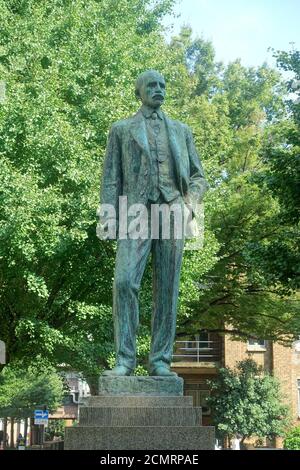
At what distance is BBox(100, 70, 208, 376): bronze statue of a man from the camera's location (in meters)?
7.23

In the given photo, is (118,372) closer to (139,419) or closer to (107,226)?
(139,419)

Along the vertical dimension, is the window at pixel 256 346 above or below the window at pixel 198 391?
above

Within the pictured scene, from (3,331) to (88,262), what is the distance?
299cm

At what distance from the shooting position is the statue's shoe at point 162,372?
698 cm

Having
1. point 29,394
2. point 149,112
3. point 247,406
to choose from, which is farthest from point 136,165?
point 29,394

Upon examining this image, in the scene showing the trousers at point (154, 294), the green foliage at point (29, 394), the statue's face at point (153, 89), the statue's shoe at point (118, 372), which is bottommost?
the statue's shoe at point (118, 372)

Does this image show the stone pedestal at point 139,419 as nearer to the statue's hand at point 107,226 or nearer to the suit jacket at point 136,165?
the statue's hand at point 107,226

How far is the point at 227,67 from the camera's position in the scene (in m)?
34.4

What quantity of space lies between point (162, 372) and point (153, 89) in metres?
2.62

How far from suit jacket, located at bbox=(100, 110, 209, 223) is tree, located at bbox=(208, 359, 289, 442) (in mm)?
27724

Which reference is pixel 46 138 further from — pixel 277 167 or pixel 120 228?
pixel 120 228

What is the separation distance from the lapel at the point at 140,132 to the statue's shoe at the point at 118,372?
193cm

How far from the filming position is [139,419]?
649cm

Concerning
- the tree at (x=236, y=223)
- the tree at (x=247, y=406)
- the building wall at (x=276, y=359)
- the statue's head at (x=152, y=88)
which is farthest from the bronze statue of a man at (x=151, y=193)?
the building wall at (x=276, y=359)
